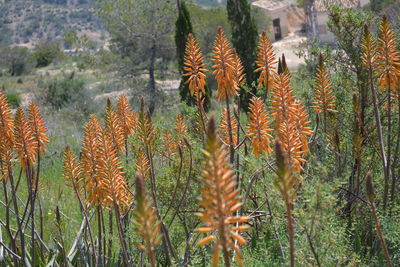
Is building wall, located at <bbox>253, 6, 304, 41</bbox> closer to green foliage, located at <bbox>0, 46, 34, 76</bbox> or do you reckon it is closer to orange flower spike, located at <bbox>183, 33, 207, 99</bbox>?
green foliage, located at <bbox>0, 46, 34, 76</bbox>

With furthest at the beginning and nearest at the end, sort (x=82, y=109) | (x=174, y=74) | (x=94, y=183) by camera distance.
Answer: (x=174, y=74) → (x=82, y=109) → (x=94, y=183)

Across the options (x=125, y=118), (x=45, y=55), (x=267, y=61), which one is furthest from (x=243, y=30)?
(x=45, y=55)

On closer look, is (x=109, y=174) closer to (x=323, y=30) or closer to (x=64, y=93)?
(x=64, y=93)

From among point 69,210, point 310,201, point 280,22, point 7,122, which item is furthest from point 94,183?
point 280,22

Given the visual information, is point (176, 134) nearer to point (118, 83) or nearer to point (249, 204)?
point (249, 204)

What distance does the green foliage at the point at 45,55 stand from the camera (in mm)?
43219

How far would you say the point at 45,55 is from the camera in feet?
143

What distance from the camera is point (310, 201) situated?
6.73 feet

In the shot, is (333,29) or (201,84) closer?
(201,84)

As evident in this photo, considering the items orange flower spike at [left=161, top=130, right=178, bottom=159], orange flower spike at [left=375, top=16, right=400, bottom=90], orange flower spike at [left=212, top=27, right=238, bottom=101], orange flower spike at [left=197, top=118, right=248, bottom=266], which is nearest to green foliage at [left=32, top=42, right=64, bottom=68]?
orange flower spike at [left=161, top=130, right=178, bottom=159]

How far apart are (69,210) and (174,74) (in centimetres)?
1616

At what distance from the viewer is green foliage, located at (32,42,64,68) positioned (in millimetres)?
43219

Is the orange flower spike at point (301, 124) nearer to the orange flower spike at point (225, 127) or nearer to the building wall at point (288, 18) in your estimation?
the orange flower spike at point (225, 127)

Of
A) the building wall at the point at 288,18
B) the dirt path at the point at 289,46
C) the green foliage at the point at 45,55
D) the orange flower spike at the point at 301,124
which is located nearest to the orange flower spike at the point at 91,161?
the orange flower spike at the point at 301,124
